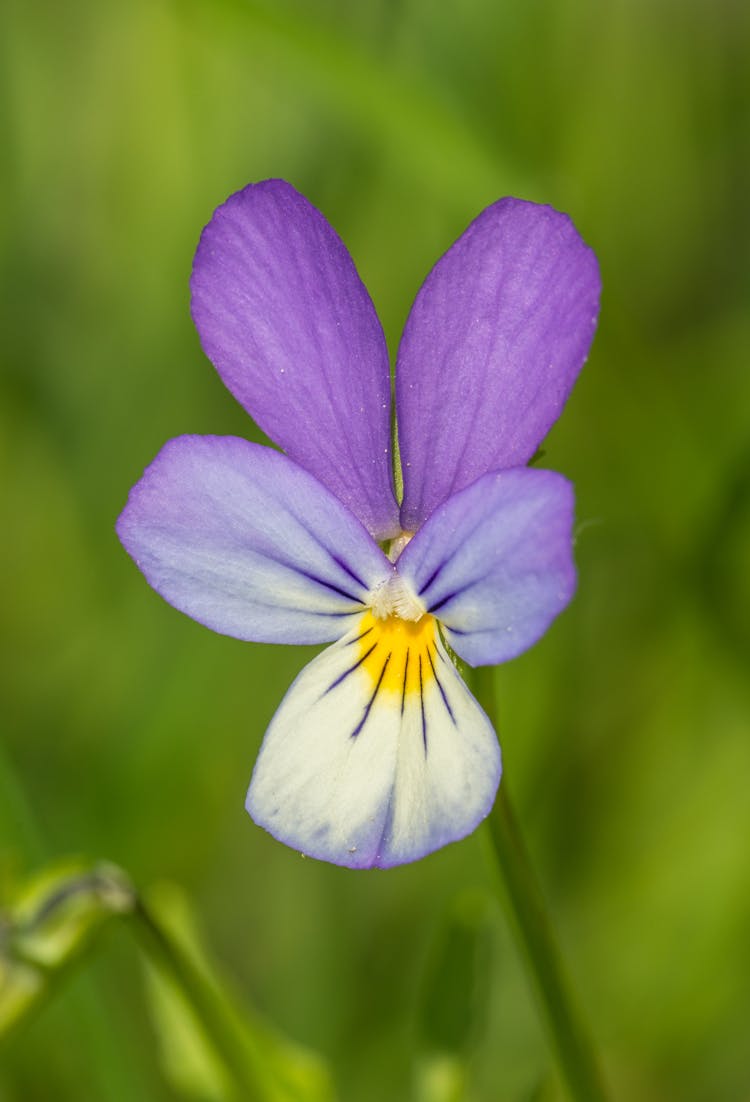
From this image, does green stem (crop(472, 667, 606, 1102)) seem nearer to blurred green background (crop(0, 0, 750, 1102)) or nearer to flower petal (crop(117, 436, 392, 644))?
flower petal (crop(117, 436, 392, 644))

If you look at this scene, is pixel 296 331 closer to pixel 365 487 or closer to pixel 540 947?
pixel 365 487

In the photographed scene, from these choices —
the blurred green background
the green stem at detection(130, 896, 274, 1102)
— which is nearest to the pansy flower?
the green stem at detection(130, 896, 274, 1102)

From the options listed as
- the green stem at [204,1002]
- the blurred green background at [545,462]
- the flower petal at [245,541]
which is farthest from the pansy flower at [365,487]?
the blurred green background at [545,462]

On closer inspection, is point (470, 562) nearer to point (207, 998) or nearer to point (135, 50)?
point (207, 998)

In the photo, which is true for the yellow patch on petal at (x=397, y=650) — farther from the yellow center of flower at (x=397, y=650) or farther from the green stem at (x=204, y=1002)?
the green stem at (x=204, y=1002)

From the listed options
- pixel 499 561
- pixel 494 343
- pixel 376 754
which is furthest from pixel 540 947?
pixel 494 343
